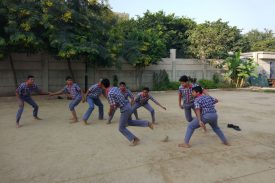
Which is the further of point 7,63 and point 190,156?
point 7,63

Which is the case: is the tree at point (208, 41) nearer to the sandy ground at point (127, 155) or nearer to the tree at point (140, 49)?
the tree at point (140, 49)

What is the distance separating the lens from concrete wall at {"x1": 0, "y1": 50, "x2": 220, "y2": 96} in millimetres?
16547

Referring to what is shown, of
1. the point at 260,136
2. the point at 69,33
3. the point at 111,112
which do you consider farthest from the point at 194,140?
the point at 69,33

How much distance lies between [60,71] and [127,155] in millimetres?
13092

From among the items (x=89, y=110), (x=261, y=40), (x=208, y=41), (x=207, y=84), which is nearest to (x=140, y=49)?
(x=207, y=84)

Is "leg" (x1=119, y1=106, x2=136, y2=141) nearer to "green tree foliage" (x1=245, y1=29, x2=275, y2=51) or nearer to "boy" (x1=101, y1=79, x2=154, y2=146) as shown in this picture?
"boy" (x1=101, y1=79, x2=154, y2=146)

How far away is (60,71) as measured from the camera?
1822cm

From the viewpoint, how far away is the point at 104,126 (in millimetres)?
8977

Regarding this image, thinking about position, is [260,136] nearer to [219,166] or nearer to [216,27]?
[219,166]

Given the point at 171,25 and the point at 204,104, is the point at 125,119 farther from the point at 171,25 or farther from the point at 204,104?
the point at 171,25

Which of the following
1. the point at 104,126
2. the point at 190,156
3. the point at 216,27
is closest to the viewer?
the point at 190,156

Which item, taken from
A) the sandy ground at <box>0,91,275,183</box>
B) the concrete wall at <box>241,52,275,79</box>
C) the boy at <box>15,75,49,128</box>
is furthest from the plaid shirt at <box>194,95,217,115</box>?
the concrete wall at <box>241,52,275,79</box>

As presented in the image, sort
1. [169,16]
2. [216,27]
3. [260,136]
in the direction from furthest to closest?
1. [169,16]
2. [216,27]
3. [260,136]

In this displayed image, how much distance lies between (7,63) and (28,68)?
1.15 m
